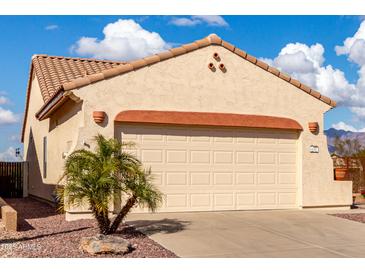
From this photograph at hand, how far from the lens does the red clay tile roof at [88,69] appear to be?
39.9 feet

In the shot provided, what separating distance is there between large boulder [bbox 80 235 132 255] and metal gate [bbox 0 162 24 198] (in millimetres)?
15231

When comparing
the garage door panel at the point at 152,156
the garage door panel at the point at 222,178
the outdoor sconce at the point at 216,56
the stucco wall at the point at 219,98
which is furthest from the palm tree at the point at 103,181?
the outdoor sconce at the point at 216,56

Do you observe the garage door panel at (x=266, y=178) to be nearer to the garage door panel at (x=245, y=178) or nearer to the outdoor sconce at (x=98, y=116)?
the garage door panel at (x=245, y=178)

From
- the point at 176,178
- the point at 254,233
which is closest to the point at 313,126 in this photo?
the point at 176,178

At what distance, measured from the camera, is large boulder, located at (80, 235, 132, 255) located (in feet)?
25.3

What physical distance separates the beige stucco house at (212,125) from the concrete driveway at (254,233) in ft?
3.18

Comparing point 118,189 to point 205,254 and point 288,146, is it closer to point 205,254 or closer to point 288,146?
point 205,254

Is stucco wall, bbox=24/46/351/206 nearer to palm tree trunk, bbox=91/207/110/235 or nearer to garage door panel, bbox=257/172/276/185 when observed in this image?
garage door panel, bbox=257/172/276/185

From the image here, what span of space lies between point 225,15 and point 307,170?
18.5ft

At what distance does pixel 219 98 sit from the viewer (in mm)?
13375

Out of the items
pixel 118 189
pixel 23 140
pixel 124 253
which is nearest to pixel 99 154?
pixel 118 189

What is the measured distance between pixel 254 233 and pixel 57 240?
12.8ft

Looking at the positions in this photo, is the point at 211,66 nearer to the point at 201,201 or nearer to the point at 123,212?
the point at 201,201

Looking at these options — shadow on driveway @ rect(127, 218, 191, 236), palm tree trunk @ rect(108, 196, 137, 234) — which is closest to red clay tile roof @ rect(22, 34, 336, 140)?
shadow on driveway @ rect(127, 218, 191, 236)
